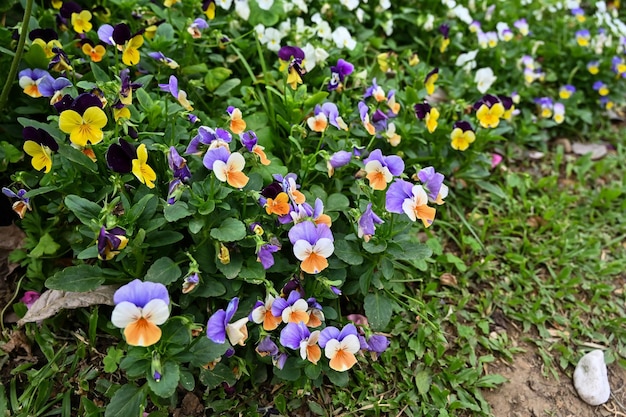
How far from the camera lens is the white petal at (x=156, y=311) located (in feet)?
5.16

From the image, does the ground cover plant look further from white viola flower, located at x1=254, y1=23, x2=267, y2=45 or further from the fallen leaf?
the fallen leaf

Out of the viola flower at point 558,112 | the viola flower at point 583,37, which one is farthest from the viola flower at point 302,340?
the viola flower at point 583,37

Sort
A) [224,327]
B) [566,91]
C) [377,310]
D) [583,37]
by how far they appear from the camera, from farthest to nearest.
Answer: [583,37], [566,91], [377,310], [224,327]

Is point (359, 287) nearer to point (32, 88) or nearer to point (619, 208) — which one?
point (32, 88)

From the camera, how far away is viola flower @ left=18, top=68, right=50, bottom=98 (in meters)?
2.20

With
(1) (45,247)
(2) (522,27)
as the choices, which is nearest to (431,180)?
(1) (45,247)

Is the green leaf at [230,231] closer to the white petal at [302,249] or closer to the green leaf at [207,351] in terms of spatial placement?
the white petal at [302,249]

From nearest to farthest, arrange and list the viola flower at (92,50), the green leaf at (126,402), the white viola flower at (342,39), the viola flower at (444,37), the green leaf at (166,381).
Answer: the green leaf at (166,381)
the green leaf at (126,402)
the viola flower at (92,50)
the white viola flower at (342,39)
the viola flower at (444,37)

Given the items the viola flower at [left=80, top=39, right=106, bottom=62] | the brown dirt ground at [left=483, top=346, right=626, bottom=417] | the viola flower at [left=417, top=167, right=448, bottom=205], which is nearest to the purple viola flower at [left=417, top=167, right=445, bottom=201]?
the viola flower at [left=417, top=167, right=448, bottom=205]

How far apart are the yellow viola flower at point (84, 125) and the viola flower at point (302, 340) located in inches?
35.5

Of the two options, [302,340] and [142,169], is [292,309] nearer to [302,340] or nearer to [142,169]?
[302,340]

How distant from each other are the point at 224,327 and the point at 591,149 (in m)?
2.76

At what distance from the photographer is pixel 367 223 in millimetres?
2018

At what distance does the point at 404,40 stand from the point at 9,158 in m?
2.40
